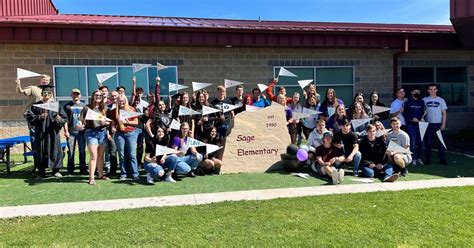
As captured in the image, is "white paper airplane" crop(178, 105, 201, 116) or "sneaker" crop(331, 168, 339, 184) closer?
"sneaker" crop(331, 168, 339, 184)

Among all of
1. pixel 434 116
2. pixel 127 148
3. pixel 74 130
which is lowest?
pixel 127 148

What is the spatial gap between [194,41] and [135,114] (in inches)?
180

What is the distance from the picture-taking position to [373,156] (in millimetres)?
7645

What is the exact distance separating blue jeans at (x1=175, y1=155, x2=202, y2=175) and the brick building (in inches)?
180

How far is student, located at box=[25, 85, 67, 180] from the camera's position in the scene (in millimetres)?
7473

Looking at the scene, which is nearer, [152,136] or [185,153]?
[152,136]

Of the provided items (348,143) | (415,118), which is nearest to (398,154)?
(348,143)

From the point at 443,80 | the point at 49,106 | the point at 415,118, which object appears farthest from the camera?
the point at 443,80

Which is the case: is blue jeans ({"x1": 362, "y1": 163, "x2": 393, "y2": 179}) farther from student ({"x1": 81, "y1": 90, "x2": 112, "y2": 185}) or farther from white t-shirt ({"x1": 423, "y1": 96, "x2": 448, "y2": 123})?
student ({"x1": 81, "y1": 90, "x2": 112, "y2": 185})

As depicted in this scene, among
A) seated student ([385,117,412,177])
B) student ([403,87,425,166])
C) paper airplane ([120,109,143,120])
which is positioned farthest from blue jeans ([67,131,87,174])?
student ([403,87,425,166])

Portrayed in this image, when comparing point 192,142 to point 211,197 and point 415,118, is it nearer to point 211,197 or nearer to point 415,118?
point 211,197

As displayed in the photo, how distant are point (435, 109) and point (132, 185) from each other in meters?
6.36

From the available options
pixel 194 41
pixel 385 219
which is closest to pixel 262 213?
pixel 385 219

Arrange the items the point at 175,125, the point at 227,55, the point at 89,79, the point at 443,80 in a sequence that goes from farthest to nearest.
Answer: the point at 443,80, the point at 227,55, the point at 89,79, the point at 175,125
